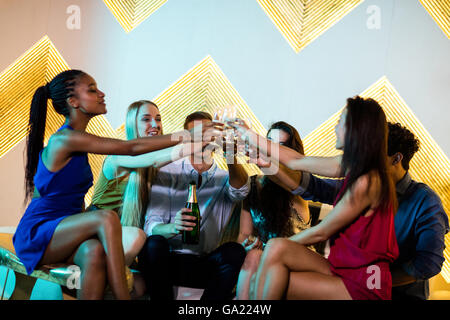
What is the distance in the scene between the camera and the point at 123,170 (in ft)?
9.32

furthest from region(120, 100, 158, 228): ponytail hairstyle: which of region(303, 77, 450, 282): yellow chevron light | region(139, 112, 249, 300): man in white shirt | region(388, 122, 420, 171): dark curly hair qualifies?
region(303, 77, 450, 282): yellow chevron light

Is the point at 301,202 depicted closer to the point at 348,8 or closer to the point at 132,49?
the point at 348,8

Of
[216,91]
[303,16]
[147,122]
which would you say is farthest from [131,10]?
[147,122]

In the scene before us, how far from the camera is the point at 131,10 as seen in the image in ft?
13.5

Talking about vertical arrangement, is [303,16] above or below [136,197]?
above

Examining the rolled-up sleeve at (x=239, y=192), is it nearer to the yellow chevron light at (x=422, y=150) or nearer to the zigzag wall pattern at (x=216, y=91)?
the zigzag wall pattern at (x=216, y=91)

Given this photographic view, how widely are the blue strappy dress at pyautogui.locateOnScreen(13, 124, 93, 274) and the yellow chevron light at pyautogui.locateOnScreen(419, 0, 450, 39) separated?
2895mm

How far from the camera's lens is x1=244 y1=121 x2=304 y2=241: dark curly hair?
107 inches

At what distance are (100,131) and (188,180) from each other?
1593 mm

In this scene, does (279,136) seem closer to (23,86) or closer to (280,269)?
(280,269)

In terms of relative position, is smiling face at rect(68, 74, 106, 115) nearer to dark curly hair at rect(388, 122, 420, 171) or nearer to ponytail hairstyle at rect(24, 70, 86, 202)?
ponytail hairstyle at rect(24, 70, 86, 202)

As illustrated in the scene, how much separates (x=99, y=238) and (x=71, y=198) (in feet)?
1.07

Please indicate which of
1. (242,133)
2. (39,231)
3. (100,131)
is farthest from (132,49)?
(39,231)

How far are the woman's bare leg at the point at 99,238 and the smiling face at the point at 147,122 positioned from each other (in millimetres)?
944
